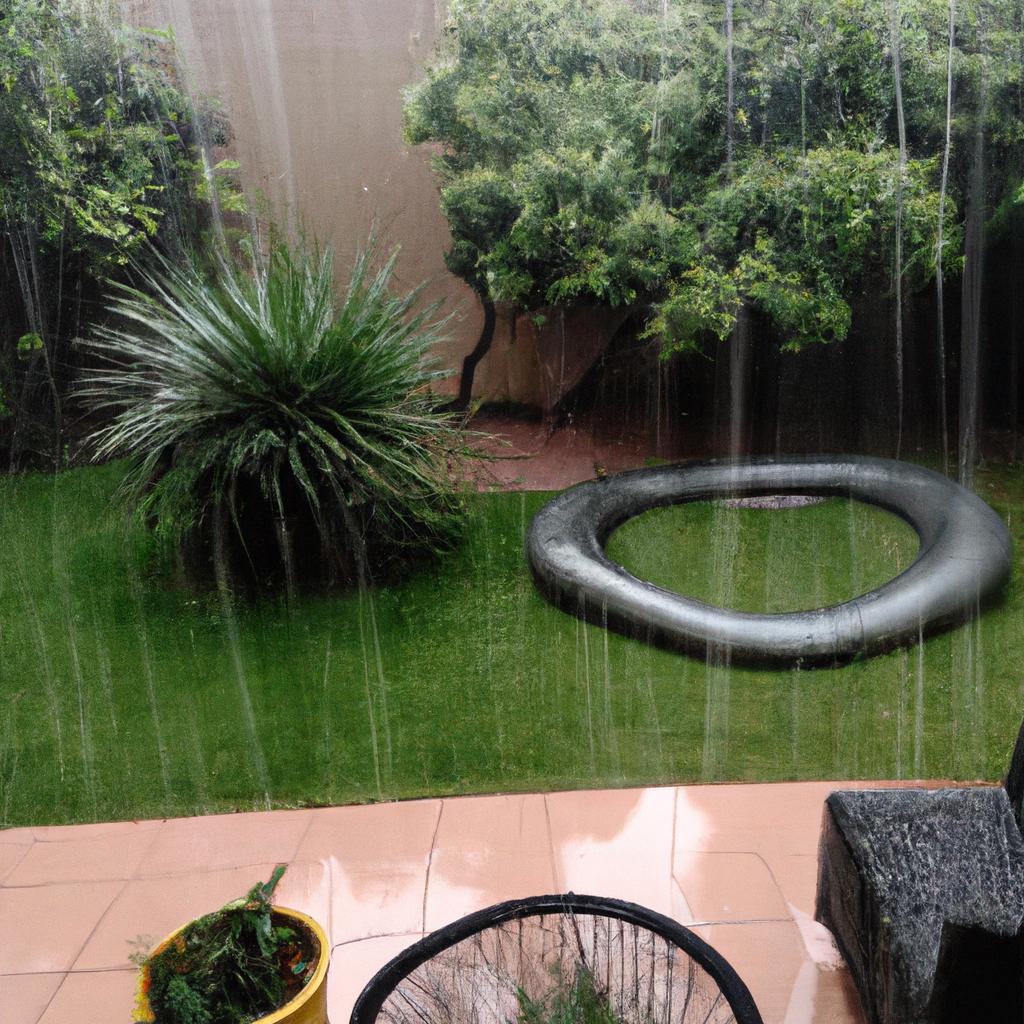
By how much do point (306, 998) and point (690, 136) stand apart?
2.18 m

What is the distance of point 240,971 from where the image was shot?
1155 mm

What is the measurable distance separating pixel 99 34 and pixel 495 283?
1236 mm

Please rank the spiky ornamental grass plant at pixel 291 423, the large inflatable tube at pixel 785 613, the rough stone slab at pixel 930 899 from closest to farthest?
the rough stone slab at pixel 930 899 → the large inflatable tube at pixel 785 613 → the spiky ornamental grass plant at pixel 291 423

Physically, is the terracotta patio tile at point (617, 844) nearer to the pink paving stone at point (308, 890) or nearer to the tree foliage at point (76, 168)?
the pink paving stone at point (308, 890)

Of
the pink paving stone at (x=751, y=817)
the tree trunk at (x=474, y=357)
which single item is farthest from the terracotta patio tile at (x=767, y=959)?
the tree trunk at (x=474, y=357)

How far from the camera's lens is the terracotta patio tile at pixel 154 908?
5.03 ft

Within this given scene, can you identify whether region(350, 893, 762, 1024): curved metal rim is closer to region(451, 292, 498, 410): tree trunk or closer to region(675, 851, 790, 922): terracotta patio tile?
region(675, 851, 790, 922): terracotta patio tile

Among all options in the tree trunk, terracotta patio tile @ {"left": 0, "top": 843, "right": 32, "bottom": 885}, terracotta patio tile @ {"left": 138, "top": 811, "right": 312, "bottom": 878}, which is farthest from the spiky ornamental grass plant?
terracotta patio tile @ {"left": 0, "top": 843, "right": 32, "bottom": 885}

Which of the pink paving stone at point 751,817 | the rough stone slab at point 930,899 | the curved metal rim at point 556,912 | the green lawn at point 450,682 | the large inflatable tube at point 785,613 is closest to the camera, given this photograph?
the curved metal rim at point 556,912

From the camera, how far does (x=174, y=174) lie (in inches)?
99.4

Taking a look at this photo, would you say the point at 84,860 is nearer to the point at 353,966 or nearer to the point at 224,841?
the point at 224,841

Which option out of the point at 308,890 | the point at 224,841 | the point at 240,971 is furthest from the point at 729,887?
the point at 224,841

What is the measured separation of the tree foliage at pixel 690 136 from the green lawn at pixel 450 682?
676mm

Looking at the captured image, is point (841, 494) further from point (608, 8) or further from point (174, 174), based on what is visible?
point (174, 174)
